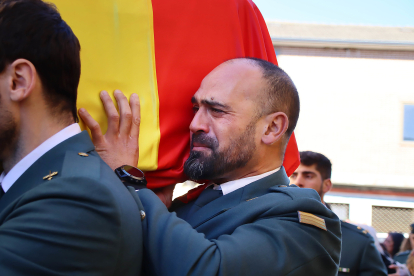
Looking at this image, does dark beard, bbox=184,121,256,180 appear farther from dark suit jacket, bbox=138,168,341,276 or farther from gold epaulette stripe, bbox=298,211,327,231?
gold epaulette stripe, bbox=298,211,327,231

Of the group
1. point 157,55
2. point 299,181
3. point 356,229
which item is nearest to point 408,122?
point 299,181

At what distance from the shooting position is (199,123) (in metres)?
1.73

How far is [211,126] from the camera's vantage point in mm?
1750

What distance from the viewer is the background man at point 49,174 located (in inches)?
42.2

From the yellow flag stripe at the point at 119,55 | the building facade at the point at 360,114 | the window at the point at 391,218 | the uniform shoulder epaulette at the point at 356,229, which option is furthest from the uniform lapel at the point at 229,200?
the window at the point at 391,218

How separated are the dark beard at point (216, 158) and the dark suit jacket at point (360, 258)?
201 centimetres

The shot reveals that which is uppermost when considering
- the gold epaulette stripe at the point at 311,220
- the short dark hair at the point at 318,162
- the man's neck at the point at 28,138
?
the man's neck at the point at 28,138

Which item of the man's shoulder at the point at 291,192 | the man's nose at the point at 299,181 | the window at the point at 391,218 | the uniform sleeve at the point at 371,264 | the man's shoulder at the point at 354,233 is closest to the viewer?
the man's shoulder at the point at 291,192

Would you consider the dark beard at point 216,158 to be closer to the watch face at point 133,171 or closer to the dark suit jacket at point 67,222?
the watch face at point 133,171

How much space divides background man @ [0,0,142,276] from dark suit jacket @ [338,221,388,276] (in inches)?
97.6

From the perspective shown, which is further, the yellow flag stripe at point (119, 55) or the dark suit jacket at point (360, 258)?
the dark suit jacket at point (360, 258)

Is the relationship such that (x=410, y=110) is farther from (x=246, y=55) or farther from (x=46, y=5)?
(x=46, y=5)

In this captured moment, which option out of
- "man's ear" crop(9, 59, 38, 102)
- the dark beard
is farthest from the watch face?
"man's ear" crop(9, 59, 38, 102)

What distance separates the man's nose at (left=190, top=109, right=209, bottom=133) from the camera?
1728mm
